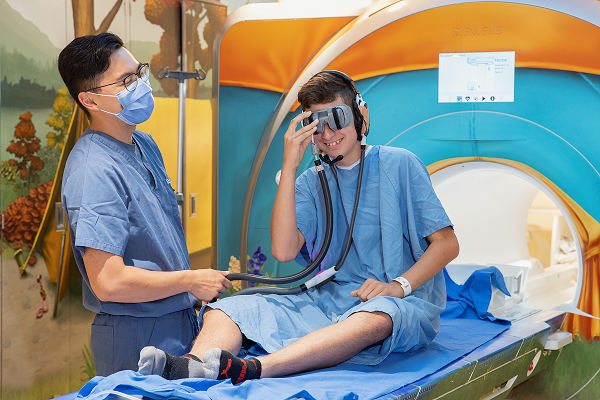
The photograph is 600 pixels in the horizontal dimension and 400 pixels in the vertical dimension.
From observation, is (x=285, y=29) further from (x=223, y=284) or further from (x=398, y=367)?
(x=398, y=367)

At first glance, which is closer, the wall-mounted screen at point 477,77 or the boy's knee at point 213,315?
the boy's knee at point 213,315

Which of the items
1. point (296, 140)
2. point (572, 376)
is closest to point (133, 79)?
point (296, 140)

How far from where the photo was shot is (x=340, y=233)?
2330 millimetres

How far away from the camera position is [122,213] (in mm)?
1796

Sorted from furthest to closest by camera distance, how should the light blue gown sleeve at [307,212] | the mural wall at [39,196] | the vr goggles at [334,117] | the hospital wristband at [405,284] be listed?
the mural wall at [39,196], the light blue gown sleeve at [307,212], the vr goggles at [334,117], the hospital wristband at [405,284]

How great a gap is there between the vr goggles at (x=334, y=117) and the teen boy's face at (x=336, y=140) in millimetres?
30

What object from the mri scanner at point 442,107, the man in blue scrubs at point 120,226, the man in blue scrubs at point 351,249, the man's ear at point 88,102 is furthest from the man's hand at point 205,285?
the mri scanner at point 442,107

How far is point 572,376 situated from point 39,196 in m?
2.60

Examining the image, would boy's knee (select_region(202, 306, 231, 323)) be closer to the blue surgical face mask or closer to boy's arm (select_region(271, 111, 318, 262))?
boy's arm (select_region(271, 111, 318, 262))

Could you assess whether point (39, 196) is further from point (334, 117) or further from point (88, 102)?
point (334, 117)

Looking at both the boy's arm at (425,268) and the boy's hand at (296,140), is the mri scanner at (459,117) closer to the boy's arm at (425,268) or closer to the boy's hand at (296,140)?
the boy's arm at (425,268)

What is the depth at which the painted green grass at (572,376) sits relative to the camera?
274 cm

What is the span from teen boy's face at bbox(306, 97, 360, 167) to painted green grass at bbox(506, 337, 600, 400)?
1.47m

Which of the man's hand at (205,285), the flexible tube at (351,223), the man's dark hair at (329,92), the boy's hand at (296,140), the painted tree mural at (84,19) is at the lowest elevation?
the man's hand at (205,285)
